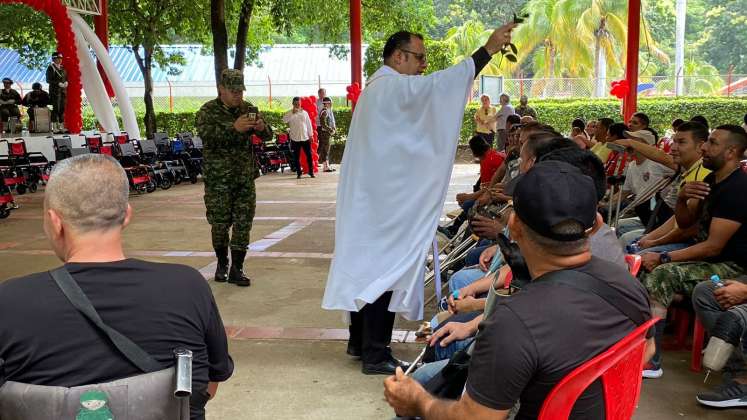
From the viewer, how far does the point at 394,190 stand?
13.9 feet

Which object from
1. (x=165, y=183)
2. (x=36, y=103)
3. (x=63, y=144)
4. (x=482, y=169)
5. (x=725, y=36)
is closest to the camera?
(x=482, y=169)

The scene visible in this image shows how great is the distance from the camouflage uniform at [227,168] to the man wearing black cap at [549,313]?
4536 mm

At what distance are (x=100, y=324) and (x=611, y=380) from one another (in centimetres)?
125

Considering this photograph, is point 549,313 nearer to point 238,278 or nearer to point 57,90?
point 238,278

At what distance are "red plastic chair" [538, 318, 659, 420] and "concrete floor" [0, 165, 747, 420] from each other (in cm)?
193

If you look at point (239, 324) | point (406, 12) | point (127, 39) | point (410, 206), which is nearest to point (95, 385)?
point (410, 206)

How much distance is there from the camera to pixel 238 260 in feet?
21.6

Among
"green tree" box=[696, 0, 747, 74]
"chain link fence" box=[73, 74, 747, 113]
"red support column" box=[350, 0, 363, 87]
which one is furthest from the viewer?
"green tree" box=[696, 0, 747, 74]

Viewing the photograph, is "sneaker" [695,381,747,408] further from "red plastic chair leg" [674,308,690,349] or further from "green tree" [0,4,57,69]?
"green tree" [0,4,57,69]

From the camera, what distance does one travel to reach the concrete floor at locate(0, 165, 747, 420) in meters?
3.94

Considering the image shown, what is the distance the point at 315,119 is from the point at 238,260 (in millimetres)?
12236

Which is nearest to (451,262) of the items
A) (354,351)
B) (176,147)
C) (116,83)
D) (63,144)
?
(354,351)

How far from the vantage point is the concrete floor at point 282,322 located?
3938mm

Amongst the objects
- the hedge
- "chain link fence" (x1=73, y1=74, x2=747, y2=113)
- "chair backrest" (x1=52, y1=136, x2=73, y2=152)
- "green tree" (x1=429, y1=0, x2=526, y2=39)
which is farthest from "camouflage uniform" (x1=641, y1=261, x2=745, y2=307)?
"green tree" (x1=429, y1=0, x2=526, y2=39)
